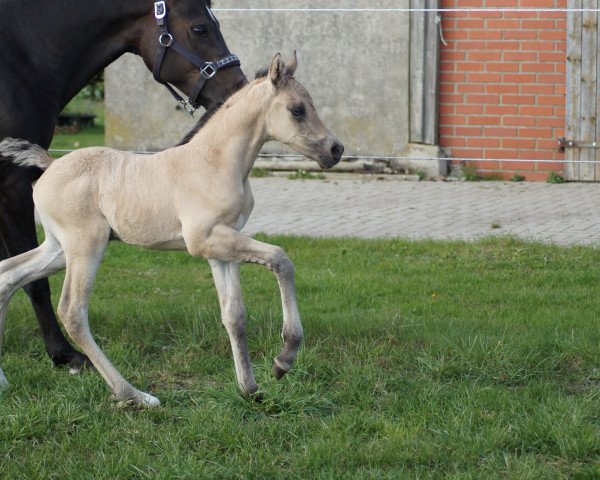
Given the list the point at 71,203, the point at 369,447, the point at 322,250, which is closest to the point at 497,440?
the point at 369,447

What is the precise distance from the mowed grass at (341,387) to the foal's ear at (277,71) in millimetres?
1363

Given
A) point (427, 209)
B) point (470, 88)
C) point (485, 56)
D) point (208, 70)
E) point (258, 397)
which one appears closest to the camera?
point (258, 397)

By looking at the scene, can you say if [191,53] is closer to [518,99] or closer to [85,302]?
[85,302]

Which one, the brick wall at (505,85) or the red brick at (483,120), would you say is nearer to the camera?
the brick wall at (505,85)

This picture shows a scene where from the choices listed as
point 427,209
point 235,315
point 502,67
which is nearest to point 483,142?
point 502,67

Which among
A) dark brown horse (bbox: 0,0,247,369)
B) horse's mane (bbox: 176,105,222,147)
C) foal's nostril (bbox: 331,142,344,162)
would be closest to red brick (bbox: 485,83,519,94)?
dark brown horse (bbox: 0,0,247,369)

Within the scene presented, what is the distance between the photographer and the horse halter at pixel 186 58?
526 cm

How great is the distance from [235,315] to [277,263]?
428mm

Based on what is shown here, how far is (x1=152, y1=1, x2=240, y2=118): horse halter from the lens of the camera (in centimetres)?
526

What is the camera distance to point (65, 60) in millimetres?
5566

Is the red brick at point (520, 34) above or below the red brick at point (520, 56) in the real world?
above

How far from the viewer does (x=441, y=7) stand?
1278 cm

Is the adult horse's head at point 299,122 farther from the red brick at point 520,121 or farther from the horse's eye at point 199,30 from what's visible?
the red brick at point 520,121

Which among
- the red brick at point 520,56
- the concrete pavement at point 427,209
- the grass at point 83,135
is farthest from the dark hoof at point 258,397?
the grass at point 83,135
